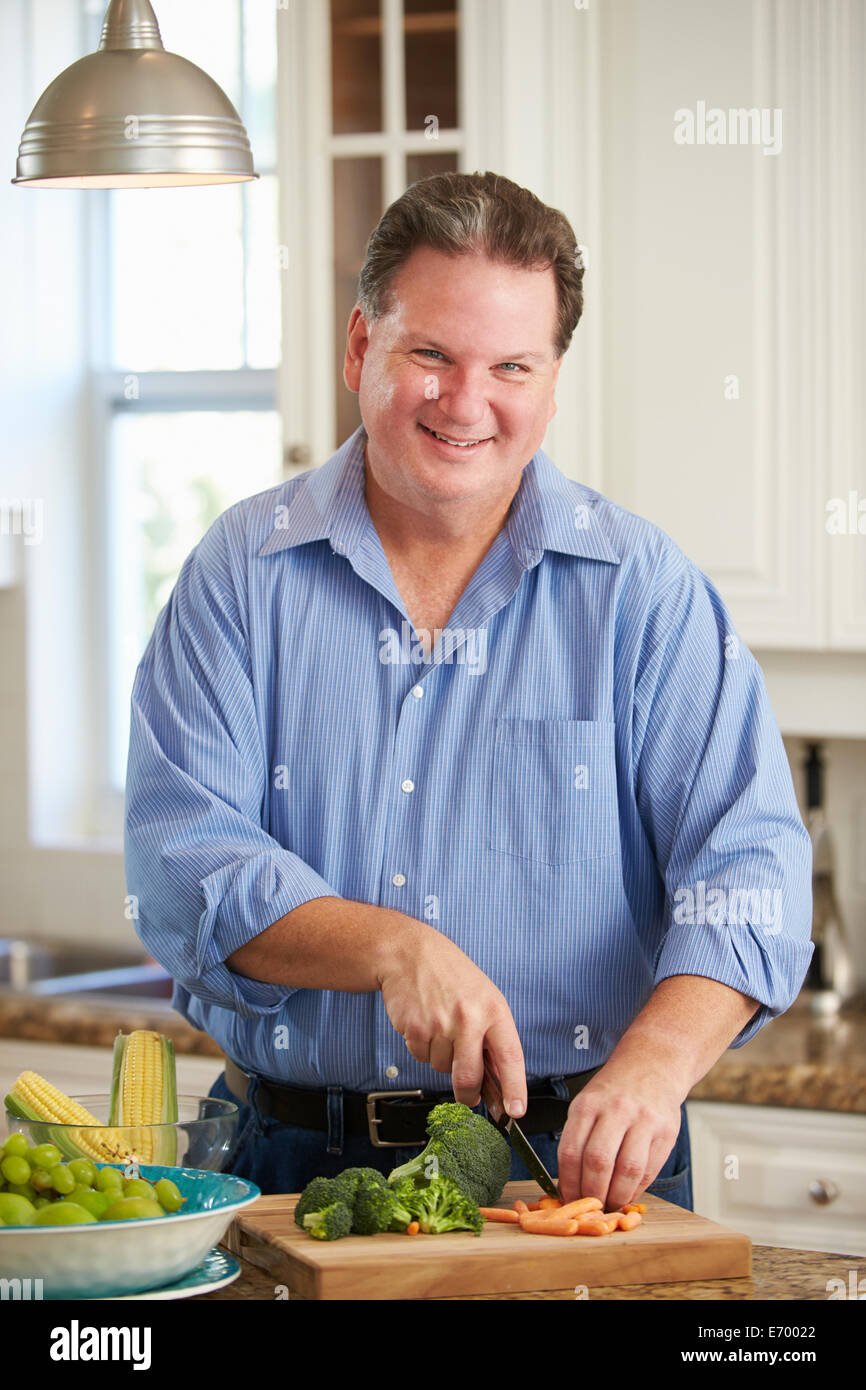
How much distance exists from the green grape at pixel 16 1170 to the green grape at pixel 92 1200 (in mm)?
36

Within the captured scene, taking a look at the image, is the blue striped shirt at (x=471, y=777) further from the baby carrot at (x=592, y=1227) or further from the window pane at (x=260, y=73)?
the window pane at (x=260, y=73)

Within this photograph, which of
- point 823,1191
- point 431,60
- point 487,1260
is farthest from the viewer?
point 431,60

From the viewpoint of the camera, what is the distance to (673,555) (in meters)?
1.63

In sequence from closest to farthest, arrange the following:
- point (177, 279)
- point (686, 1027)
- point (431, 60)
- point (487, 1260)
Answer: point (487, 1260)
point (686, 1027)
point (431, 60)
point (177, 279)

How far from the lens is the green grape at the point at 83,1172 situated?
110cm

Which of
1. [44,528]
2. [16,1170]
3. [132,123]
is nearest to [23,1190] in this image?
[16,1170]

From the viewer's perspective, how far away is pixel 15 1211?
1.05 metres

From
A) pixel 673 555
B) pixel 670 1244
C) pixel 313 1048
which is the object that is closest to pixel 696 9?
pixel 673 555

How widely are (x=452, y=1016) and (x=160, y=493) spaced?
2509 mm

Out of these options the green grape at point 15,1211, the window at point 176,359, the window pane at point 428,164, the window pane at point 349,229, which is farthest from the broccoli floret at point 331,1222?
the window at point 176,359

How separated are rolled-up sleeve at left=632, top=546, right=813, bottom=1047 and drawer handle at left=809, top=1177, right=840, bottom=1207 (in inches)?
38.9

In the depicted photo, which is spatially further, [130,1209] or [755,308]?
[755,308]

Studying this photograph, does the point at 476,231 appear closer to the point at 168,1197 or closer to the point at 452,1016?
the point at 452,1016
